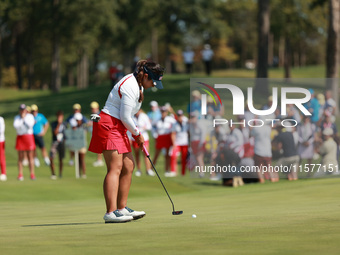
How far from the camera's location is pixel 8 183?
1850 cm

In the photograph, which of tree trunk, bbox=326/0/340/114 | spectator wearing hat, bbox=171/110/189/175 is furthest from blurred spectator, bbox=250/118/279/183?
tree trunk, bbox=326/0/340/114

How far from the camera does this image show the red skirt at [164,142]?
70.7 ft

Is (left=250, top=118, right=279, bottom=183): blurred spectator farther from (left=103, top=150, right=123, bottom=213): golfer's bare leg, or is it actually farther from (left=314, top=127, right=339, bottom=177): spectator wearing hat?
(left=103, top=150, right=123, bottom=213): golfer's bare leg

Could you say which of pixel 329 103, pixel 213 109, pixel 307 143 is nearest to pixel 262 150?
pixel 307 143

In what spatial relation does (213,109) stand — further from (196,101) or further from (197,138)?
(197,138)

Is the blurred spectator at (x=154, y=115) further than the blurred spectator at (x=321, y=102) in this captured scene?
Yes

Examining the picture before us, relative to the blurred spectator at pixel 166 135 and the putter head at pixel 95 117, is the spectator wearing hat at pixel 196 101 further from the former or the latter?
the putter head at pixel 95 117

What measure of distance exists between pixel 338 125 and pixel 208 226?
1094cm

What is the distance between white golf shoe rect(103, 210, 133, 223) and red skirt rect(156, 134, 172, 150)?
508 inches

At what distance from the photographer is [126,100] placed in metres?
8.34

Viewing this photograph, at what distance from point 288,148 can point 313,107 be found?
1.16 m

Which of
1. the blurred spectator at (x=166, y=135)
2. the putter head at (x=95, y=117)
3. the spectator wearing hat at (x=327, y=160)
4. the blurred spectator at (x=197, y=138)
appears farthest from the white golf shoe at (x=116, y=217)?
the blurred spectator at (x=166, y=135)

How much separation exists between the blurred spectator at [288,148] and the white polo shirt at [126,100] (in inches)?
363

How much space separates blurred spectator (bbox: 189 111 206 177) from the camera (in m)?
18.5
